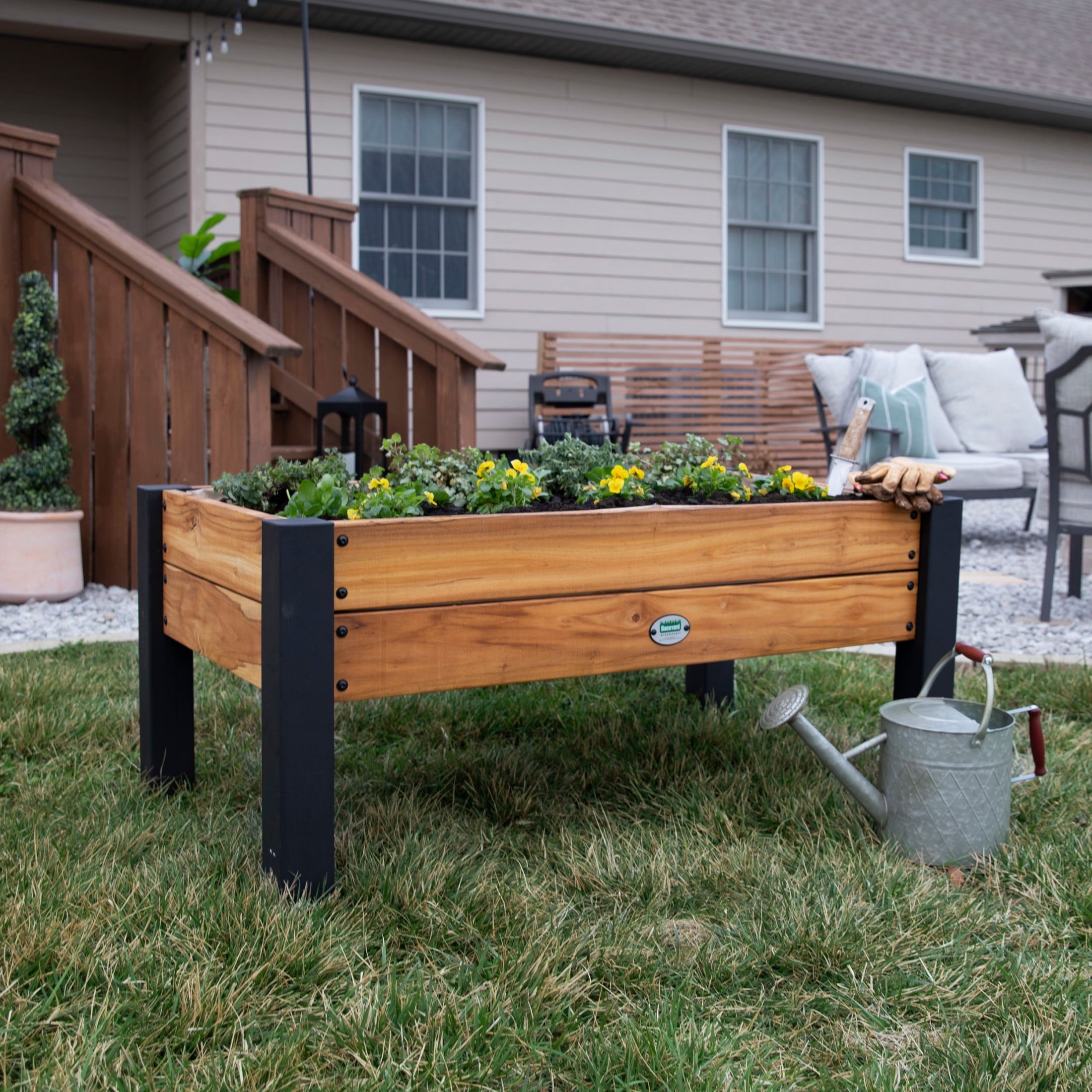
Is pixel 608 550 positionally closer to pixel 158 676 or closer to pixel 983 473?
pixel 158 676

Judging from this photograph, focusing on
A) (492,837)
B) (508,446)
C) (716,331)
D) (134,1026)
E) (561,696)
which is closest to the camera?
(134,1026)

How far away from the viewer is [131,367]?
4.86m

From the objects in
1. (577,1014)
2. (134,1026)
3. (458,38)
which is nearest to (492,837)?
(577,1014)

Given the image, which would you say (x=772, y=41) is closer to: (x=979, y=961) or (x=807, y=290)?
(x=807, y=290)

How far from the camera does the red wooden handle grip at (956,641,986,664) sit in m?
2.27

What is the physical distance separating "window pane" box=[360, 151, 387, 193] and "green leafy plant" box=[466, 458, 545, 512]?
670 cm

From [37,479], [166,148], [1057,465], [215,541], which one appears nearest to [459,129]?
[166,148]

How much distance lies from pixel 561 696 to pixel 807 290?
7.80m

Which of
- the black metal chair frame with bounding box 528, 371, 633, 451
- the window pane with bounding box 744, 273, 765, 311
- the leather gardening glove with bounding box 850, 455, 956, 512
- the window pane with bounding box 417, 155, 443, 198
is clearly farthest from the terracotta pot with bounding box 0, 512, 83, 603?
the window pane with bounding box 744, 273, 765, 311

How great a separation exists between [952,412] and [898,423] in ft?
3.51

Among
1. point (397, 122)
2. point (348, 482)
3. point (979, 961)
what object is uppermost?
point (397, 122)

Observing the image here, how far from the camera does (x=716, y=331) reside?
32.1 ft

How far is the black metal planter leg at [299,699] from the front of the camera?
1.83m

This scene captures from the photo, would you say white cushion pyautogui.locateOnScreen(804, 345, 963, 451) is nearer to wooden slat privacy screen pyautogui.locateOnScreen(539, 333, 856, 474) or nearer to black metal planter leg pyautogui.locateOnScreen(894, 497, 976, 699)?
wooden slat privacy screen pyautogui.locateOnScreen(539, 333, 856, 474)
